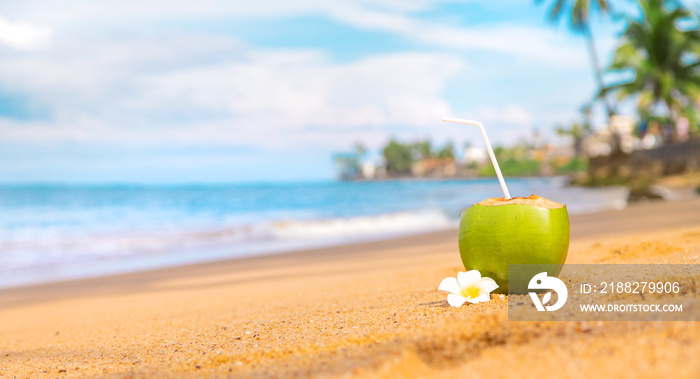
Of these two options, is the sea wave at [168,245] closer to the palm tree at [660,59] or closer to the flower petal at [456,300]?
the flower petal at [456,300]

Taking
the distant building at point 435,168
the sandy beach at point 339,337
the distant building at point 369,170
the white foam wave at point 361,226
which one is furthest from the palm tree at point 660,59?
the distant building at point 369,170

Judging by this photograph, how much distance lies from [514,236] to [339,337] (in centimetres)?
104

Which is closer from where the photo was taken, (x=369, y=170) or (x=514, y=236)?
(x=514, y=236)

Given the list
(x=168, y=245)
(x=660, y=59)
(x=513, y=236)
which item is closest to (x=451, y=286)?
(x=513, y=236)

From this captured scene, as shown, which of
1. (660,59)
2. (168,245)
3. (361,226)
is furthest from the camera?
(660,59)

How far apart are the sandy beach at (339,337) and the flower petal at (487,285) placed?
0.07 metres

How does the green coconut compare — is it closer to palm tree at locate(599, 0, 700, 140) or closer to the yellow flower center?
the yellow flower center

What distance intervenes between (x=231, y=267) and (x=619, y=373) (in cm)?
903

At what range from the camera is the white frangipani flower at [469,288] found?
2857mm

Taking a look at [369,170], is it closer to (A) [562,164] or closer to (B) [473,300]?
(A) [562,164]

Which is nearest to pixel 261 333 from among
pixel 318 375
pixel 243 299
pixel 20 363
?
pixel 318 375

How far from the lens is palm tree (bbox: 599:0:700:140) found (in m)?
33.2

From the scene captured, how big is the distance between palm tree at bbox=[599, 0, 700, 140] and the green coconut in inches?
1374

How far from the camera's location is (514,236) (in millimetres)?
2848
